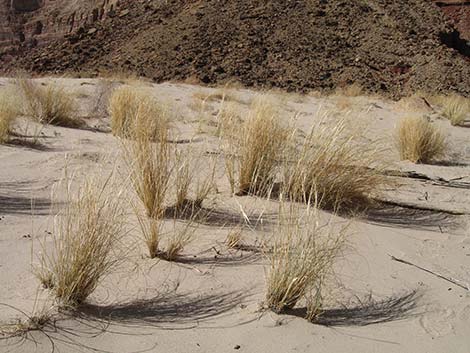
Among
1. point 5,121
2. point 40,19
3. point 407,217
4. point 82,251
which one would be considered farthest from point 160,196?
point 40,19

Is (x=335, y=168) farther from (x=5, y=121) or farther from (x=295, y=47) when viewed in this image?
(x=295, y=47)

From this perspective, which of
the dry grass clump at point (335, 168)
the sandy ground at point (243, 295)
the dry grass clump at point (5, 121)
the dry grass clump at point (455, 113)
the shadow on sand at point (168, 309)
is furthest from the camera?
the dry grass clump at point (455, 113)

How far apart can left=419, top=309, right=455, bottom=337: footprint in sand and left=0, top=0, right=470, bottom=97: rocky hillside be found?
23154mm

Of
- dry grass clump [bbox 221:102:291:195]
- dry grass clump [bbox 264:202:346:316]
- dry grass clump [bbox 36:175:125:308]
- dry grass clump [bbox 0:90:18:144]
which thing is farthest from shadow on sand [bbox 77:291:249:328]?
dry grass clump [bbox 0:90:18:144]

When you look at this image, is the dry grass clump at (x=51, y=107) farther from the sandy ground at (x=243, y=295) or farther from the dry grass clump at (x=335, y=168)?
the dry grass clump at (x=335, y=168)

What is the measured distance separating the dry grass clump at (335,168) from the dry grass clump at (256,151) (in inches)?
6.8

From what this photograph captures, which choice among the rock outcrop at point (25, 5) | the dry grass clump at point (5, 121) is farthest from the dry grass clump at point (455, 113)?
the rock outcrop at point (25, 5)

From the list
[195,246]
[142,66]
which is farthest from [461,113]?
[142,66]

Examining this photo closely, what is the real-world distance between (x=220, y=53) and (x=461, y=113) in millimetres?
16584

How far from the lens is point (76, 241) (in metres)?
2.84

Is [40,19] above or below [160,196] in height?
above

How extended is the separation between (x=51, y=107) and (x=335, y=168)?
590 cm

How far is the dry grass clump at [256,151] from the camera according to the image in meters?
4.85

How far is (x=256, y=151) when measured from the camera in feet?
16.1
